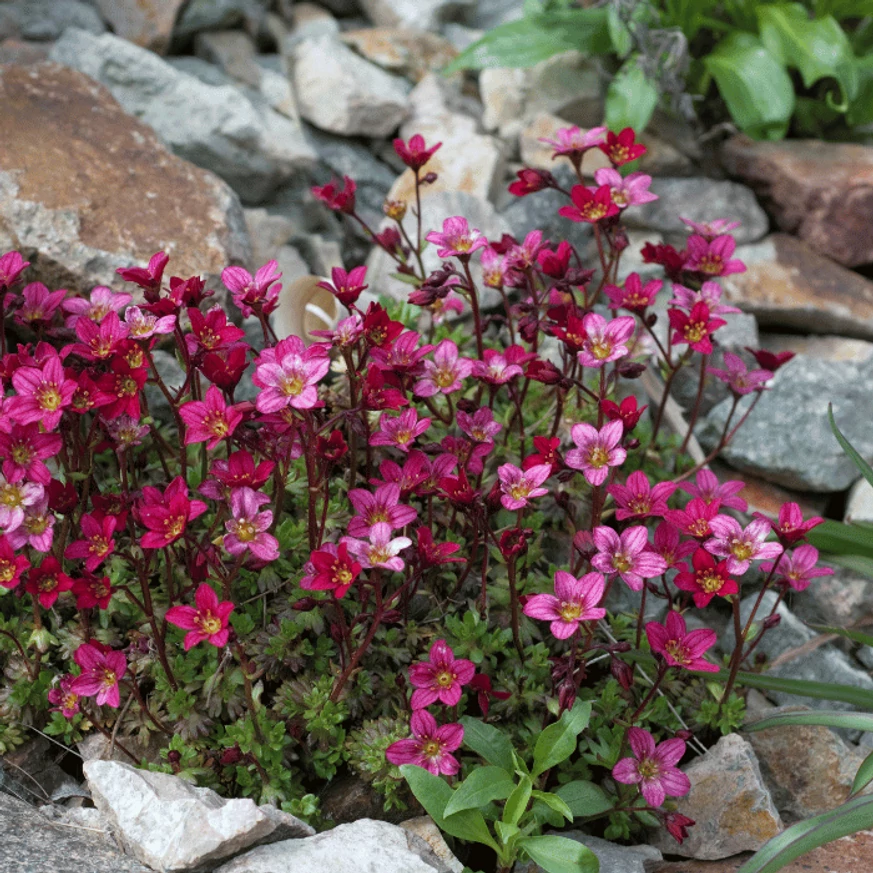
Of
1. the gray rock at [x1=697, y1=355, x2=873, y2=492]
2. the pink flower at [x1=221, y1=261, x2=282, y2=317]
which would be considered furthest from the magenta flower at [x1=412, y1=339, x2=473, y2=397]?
the gray rock at [x1=697, y1=355, x2=873, y2=492]

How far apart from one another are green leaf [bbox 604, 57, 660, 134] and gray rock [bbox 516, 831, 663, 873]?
10.4 feet

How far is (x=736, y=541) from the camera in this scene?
2455 millimetres

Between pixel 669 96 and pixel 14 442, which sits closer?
pixel 14 442

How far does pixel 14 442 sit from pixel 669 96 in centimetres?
364

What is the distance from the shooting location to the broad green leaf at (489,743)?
96.7 inches

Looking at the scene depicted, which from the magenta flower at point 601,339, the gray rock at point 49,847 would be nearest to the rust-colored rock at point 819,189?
the magenta flower at point 601,339

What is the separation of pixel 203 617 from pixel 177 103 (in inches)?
122

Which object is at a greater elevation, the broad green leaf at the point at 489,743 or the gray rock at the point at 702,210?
the gray rock at the point at 702,210

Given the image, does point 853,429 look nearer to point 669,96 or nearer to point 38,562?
point 669,96

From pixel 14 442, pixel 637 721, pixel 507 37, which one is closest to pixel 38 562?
pixel 14 442

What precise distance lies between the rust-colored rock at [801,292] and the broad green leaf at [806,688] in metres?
2.13

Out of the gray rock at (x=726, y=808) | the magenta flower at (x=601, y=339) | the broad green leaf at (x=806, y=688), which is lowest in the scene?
the gray rock at (x=726, y=808)

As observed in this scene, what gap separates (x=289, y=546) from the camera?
2805 millimetres

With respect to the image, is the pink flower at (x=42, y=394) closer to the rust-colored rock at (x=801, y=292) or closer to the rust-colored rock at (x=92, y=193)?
the rust-colored rock at (x=92, y=193)
